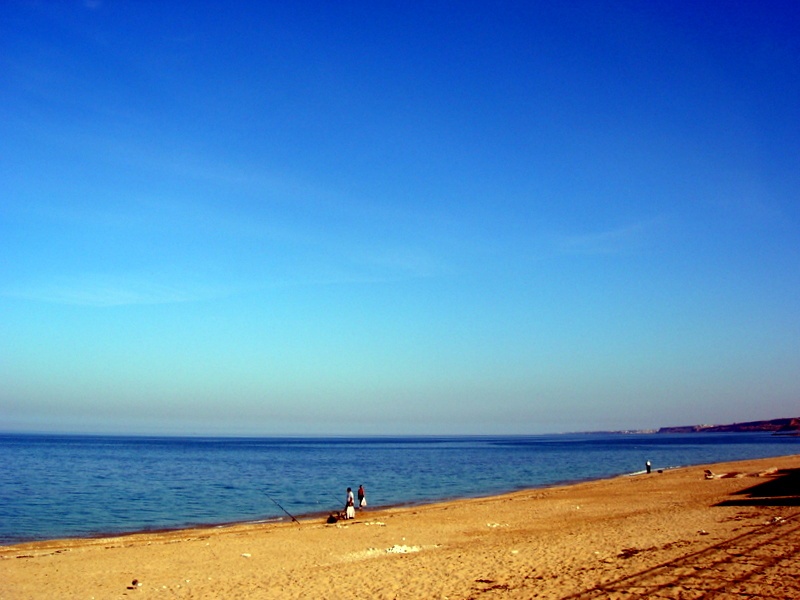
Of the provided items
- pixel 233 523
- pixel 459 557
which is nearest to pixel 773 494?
pixel 459 557

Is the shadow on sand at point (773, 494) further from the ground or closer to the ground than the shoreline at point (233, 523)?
further from the ground

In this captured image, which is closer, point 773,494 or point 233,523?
point 773,494

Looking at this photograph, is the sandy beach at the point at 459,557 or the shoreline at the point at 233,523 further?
the shoreline at the point at 233,523

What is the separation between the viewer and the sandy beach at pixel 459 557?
13.3m

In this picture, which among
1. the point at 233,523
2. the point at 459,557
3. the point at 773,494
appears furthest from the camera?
the point at 233,523

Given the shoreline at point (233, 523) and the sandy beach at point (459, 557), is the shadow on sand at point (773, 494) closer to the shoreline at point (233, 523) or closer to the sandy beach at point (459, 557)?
the sandy beach at point (459, 557)

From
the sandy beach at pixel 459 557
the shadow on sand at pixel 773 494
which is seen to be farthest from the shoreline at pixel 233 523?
the shadow on sand at pixel 773 494

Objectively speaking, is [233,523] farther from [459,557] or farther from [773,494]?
[773,494]

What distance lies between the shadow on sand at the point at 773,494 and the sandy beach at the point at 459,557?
17 cm

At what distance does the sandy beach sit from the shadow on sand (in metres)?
0.17

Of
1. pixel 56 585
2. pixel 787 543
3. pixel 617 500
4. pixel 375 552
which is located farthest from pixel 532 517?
pixel 56 585

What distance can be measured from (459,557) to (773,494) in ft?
60.1

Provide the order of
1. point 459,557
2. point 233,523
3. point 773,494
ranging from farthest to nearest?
1. point 233,523
2. point 773,494
3. point 459,557

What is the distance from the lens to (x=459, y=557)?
1750cm
